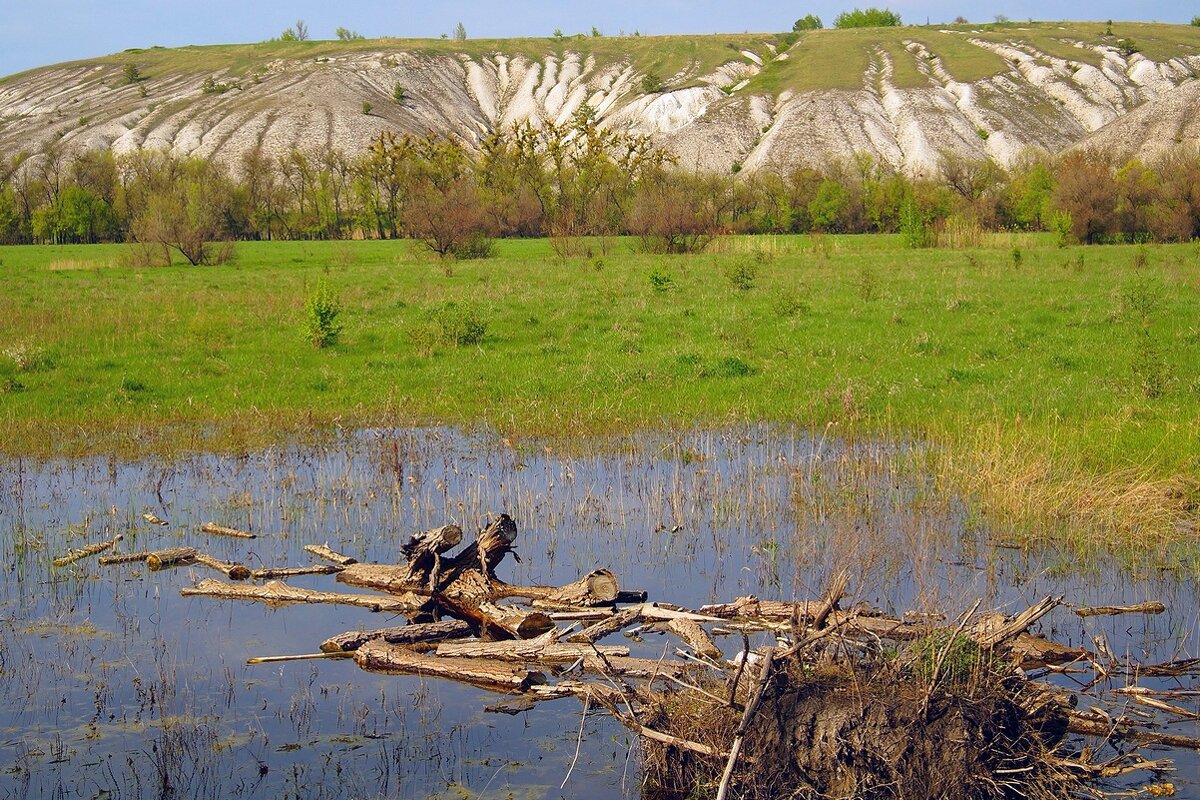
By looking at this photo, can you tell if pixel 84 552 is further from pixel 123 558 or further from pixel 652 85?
pixel 652 85

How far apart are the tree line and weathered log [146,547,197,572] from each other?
4161cm

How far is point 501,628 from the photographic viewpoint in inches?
338

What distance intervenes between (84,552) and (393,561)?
296cm

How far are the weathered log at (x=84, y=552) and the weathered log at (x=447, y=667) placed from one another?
3897mm

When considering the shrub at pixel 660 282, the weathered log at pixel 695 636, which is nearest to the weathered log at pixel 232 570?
the weathered log at pixel 695 636

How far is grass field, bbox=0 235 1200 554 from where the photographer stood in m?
13.3

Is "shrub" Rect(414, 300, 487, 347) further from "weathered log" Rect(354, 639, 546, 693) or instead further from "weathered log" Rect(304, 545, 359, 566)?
"weathered log" Rect(354, 639, 546, 693)

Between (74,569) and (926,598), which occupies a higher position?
(926,598)

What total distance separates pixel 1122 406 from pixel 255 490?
11608 millimetres

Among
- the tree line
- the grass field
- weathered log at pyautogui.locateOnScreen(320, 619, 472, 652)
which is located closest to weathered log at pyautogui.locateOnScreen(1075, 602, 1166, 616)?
the grass field

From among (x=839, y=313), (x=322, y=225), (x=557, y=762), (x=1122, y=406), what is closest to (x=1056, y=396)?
(x=1122, y=406)

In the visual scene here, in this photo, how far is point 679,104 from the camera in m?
136

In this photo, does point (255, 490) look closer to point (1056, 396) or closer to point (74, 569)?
point (74, 569)

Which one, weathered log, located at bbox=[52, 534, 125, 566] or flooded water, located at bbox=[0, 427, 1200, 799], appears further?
weathered log, located at bbox=[52, 534, 125, 566]
